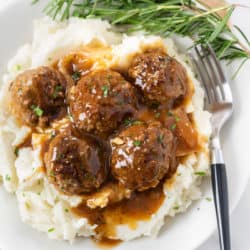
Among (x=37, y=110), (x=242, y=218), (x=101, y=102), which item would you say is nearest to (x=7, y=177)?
(x=37, y=110)

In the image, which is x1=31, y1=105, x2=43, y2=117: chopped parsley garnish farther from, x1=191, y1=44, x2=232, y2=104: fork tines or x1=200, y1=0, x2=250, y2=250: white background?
x1=200, y1=0, x2=250, y2=250: white background

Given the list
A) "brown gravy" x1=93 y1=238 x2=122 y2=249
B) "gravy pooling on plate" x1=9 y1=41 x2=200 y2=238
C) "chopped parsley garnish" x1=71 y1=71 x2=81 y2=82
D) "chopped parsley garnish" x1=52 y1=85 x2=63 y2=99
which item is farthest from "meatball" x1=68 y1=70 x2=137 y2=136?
"brown gravy" x1=93 y1=238 x2=122 y2=249

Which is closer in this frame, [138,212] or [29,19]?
[138,212]

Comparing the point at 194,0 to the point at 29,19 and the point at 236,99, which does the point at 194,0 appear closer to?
the point at 236,99

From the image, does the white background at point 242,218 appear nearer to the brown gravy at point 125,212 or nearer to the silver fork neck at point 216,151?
the silver fork neck at point 216,151

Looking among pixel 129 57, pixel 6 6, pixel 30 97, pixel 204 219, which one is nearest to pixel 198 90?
pixel 129 57

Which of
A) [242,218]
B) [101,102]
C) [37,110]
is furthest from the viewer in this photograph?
[242,218]

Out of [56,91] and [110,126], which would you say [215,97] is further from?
[56,91]
